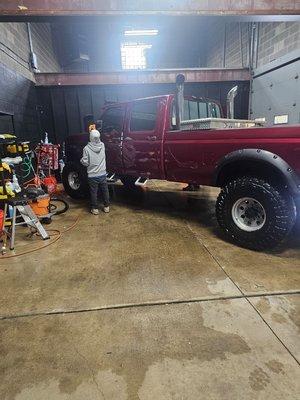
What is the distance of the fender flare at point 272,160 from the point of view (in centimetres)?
320

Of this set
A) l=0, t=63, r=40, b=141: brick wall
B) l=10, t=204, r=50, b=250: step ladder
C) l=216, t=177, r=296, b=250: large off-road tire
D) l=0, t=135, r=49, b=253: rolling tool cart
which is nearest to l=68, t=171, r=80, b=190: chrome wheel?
l=0, t=135, r=49, b=253: rolling tool cart

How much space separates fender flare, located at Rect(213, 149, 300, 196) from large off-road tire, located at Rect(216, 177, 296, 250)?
0.20m

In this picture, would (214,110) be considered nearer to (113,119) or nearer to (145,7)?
(113,119)

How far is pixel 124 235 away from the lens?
4246mm

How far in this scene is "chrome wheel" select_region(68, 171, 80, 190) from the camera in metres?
6.61

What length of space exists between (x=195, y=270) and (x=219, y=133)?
1.91m

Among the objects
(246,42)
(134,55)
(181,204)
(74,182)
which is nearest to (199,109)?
(181,204)

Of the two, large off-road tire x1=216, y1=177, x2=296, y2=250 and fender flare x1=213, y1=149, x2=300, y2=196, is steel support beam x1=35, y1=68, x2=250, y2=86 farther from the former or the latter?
large off-road tire x1=216, y1=177, x2=296, y2=250

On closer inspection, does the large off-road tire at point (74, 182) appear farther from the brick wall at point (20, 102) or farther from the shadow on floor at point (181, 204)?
the brick wall at point (20, 102)

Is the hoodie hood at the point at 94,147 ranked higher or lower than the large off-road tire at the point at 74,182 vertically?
higher

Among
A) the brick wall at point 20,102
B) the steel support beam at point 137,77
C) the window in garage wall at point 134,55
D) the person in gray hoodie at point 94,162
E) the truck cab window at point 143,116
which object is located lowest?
the person in gray hoodie at point 94,162

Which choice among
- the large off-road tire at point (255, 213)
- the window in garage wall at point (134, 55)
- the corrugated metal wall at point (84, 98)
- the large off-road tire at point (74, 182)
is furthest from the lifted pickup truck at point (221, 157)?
the window in garage wall at point (134, 55)

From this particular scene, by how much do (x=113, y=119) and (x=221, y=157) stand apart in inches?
113

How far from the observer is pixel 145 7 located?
345 cm
